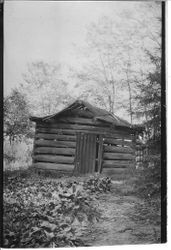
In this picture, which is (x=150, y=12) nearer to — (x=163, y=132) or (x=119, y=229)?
(x=163, y=132)

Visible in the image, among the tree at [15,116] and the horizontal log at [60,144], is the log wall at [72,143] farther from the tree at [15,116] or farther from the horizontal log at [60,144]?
the tree at [15,116]

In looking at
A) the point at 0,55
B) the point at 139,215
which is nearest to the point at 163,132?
the point at 139,215

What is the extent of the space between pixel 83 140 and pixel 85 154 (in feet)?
0.59

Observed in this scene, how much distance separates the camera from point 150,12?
167 inches

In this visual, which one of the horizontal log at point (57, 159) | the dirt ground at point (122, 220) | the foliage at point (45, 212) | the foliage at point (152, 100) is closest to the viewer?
the foliage at point (45, 212)

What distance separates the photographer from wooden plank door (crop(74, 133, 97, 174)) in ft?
13.6

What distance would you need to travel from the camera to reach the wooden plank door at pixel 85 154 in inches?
163

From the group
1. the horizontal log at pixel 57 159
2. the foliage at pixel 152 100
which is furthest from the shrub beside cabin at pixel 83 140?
the foliage at pixel 152 100

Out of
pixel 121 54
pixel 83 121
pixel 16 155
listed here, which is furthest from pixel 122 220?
pixel 121 54

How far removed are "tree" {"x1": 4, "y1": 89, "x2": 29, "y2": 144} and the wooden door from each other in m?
0.69

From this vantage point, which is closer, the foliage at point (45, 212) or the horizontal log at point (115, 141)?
the foliage at point (45, 212)

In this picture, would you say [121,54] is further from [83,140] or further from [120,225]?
[120,225]

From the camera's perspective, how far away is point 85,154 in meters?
4.14

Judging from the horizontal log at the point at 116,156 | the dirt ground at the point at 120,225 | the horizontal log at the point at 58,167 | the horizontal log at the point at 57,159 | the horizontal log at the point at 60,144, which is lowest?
the dirt ground at the point at 120,225
